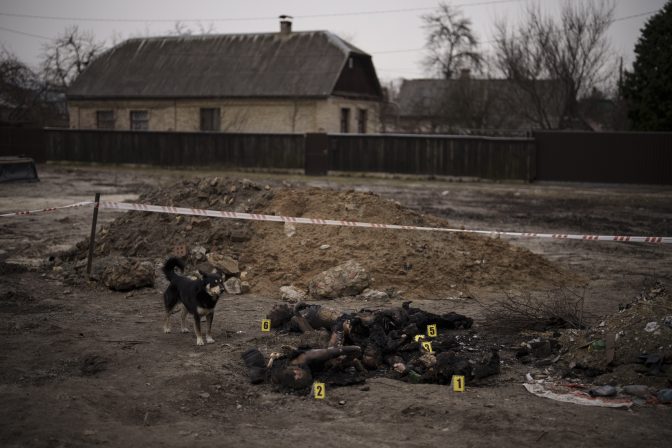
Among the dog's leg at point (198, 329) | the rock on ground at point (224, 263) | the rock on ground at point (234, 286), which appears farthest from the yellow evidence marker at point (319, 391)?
the rock on ground at point (224, 263)

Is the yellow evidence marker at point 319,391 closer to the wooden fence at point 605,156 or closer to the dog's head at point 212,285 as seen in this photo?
the dog's head at point 212,285

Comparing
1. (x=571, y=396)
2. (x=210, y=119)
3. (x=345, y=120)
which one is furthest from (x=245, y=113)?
(x=571, y=396)

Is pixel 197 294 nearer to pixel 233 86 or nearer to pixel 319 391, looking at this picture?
pixel 319 391

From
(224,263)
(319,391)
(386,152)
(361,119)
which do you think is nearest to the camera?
(319,391)

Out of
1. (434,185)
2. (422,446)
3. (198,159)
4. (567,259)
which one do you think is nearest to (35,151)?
(198,159)

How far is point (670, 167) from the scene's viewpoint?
28125 mm

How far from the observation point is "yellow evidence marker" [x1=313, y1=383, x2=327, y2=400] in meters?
6.67

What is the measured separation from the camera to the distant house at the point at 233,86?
41.4m

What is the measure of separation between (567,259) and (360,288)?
523 cm

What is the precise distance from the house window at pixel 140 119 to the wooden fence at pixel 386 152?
6.75 metres

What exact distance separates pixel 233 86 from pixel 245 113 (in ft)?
5.47

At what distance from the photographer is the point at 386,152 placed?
3309 centimetres

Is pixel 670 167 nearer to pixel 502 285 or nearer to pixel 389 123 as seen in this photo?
pixel 502 285

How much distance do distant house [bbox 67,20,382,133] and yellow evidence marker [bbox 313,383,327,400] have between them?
34.7 m
